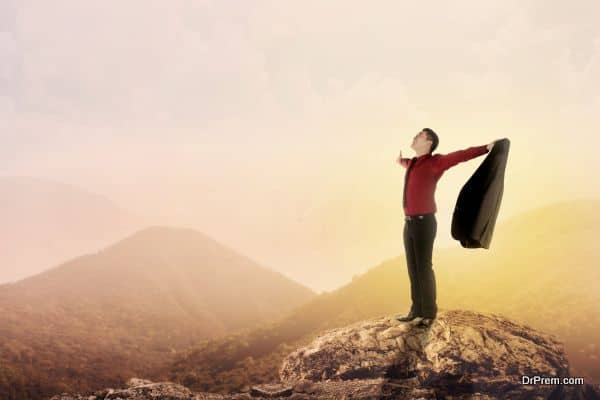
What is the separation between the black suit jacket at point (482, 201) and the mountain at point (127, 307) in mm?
29743

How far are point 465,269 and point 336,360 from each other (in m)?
33.2


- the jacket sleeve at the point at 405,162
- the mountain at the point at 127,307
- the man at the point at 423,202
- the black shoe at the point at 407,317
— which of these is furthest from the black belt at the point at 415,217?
the mountain at the point at 127,307

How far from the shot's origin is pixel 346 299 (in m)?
44.6

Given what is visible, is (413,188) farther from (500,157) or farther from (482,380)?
(482,380)

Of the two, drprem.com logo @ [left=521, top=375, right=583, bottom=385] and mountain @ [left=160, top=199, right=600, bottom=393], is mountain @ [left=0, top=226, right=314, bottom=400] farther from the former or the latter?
drprem.com logo @ [left=521, top=375, right=583, bottom=385]

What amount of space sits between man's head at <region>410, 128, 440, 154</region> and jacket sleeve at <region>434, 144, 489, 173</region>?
10.7 inches

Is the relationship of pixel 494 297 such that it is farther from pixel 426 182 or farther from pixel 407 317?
pixel 426 182

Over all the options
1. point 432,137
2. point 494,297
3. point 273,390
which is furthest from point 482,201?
point 494,297

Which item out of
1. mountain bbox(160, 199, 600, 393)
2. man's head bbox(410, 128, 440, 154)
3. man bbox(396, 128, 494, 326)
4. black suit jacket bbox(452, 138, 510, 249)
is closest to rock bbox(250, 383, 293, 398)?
man bbox(396, 128, 494, 326)

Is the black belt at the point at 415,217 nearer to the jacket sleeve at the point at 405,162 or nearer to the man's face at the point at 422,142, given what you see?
the jacket sleeve at the point at 405,162

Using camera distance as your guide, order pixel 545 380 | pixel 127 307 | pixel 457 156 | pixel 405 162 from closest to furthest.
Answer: pixel 457 156 → pixel 405 162 → pixel 545 380 → pixel 127 307

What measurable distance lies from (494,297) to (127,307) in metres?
51.9

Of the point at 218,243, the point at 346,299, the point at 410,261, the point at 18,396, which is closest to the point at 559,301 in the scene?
the point at 346,299

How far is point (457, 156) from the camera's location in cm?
708
